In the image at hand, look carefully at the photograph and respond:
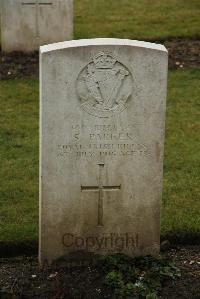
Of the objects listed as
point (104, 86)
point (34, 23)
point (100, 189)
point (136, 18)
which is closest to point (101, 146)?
point (100, 189)

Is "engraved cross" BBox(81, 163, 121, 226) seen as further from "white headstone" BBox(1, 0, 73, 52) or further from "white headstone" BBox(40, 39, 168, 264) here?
"white headstone" BBox(1, 0, 73, 52)

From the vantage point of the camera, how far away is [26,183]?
7.10m

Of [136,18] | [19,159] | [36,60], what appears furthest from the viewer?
[136,18]

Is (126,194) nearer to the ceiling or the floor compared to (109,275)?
nearer to the ceiling

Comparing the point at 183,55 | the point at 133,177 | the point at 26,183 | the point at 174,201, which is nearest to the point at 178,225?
the point at 174,201

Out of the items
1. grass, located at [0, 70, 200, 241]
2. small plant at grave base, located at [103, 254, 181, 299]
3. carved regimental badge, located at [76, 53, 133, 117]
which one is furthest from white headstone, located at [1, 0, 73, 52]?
small plant at grave base, located at [103, 254, 181, 299]

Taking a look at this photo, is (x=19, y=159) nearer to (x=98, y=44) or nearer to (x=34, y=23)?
(x=98, y=44)

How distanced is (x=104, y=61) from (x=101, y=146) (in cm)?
61

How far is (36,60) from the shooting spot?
1145 cm

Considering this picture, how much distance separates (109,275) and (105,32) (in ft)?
27.6

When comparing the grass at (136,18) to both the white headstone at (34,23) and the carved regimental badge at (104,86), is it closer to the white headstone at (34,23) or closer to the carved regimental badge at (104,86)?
the white headstone at (34,23)

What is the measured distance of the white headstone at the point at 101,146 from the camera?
17.0 ft

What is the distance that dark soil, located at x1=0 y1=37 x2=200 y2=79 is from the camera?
11.0m

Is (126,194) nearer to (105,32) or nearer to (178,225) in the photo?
(178,225)
